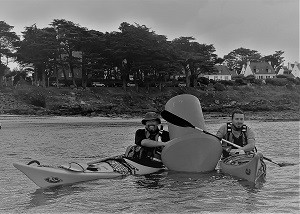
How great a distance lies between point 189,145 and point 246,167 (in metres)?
1.44

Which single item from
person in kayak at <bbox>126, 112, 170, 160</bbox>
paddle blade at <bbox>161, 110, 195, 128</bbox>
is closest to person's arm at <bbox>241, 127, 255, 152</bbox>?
paddle blade at <bbox>161, 110, 195, 128</bbox>

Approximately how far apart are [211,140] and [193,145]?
18.0 inches

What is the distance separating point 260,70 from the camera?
4454 inches

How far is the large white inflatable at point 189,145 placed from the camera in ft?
34.9

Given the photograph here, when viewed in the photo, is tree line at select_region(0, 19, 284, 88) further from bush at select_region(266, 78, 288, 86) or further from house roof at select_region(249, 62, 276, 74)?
house roof at select_region(249, 62, 276, 74)

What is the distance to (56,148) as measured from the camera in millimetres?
18812

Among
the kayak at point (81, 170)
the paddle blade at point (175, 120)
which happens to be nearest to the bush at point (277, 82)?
the paddle blade at point (175, 120)

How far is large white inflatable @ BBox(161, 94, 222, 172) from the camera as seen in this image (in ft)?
34.9

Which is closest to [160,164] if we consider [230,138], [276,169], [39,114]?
[230,138]

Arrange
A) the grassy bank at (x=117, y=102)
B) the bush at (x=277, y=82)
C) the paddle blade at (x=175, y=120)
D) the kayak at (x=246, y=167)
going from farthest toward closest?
the bush at (x=277, y=82)
the grassy bank at (x=117, y=102)
the paddle blade at (x=175, y=120)
the kayak at (x=246, y=167)

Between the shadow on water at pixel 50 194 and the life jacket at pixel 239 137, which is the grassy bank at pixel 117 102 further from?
the shadow on water at pixel 50 194

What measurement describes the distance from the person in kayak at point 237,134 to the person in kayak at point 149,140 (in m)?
1.45

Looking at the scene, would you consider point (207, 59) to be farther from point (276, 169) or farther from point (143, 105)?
point (276, 169)

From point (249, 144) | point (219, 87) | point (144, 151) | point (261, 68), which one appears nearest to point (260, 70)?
point (261, 68)
